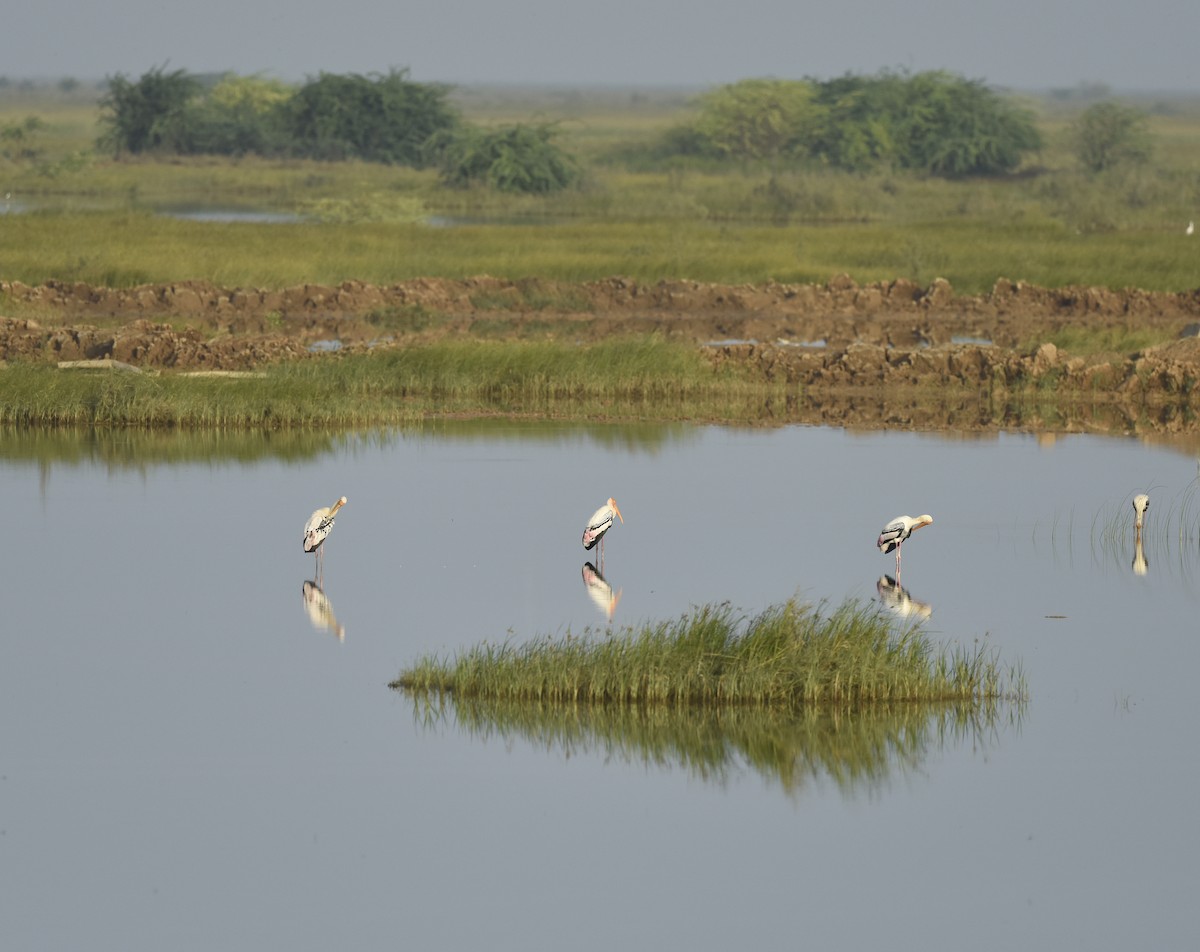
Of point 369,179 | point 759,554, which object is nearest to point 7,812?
point 759,554

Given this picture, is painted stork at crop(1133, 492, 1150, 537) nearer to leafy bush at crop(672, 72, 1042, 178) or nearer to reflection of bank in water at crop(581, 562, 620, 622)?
reflection of bank in water at crop(581, 562, 620, 622)

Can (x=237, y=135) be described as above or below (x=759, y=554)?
above

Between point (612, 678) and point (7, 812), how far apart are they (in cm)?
380

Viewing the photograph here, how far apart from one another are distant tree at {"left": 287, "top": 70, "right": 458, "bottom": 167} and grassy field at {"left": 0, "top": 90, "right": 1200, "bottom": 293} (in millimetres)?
10318

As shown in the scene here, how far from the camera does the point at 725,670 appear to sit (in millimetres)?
13602

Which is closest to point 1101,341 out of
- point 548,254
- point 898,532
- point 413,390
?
Answer: point 413,390

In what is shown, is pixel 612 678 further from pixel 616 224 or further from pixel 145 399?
pixel 616 224

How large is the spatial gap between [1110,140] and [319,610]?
74.0 m

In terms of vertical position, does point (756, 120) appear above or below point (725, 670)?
above

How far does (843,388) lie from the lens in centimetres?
3100

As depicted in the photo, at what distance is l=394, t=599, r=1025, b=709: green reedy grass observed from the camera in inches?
529

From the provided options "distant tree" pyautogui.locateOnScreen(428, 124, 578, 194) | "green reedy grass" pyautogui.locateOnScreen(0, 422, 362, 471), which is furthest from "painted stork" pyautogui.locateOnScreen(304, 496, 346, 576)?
"distant tree" pyautogui.locateOnScreen(428, 124, 578, 194)

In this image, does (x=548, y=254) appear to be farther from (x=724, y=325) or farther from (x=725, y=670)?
(x=725, y=670)

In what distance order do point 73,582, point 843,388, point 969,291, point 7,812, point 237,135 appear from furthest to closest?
point 237,135 → point 969,291 → point 843,388 → point 73,582 → point 7,812
